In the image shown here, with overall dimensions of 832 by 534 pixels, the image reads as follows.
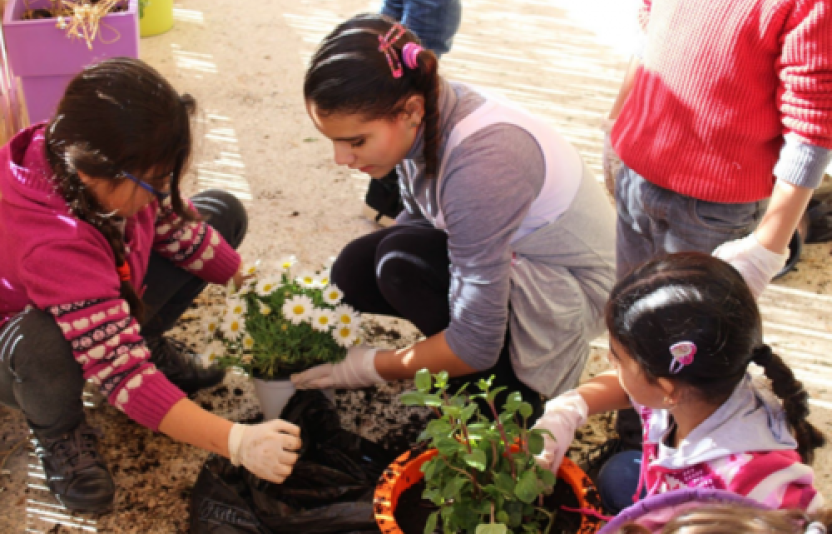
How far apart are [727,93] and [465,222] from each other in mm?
486

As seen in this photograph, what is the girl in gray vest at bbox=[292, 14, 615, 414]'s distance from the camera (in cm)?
143

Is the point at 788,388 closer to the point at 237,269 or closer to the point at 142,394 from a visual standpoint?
the point at 142,394

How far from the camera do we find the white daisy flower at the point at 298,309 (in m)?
1.59

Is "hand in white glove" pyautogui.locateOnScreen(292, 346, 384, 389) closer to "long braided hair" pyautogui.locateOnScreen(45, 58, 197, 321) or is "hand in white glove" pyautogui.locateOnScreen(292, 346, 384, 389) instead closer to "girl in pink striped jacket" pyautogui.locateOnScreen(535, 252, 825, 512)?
"long braided hair" pyautogui.locateOnScreen(45, 58, 197, 321)

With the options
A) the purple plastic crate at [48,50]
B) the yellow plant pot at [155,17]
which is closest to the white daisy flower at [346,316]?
the purple plastic crate at [48,50]

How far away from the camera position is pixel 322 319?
5.30 feet

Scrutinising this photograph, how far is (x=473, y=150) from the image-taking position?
1.48 m

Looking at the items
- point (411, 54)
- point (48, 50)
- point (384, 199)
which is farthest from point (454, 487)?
point (48, 50)

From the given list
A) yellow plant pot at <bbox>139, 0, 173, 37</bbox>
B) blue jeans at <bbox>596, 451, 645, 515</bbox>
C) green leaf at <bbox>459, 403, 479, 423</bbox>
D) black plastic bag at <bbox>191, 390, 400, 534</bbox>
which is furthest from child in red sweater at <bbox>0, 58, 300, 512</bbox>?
yellow plant pot at <bbox>139, 0, 173, 37</bbox>

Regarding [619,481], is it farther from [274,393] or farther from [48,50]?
[48,50]

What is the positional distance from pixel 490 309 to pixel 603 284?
0.93 ft

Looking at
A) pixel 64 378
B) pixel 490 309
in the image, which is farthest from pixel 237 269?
pixel 490 309

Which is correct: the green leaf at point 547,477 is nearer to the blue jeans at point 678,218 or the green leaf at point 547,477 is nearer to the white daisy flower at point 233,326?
the blue jeans at point 678,218

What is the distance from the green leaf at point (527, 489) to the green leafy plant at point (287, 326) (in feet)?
1.79
